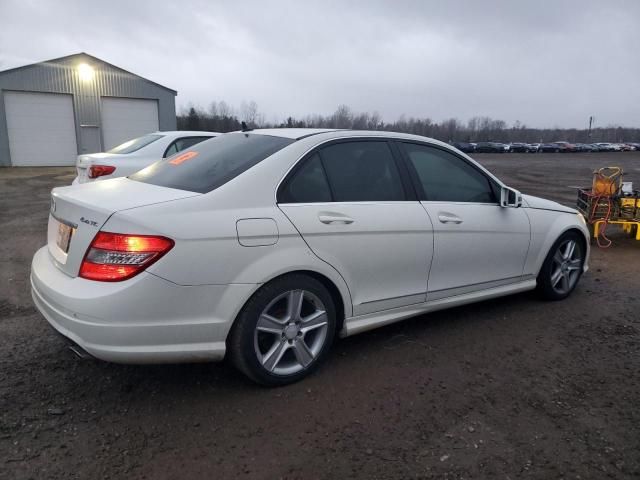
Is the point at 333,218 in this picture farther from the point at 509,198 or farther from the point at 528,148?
the point at 528,148

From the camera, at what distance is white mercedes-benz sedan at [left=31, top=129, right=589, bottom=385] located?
2613 millimetres

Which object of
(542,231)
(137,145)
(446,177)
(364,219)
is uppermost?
(137,145)

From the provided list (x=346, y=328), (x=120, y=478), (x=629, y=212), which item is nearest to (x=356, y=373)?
(x=346, y=328)

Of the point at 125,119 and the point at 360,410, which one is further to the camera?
the point at 125,119

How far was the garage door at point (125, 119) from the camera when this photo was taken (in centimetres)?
2530

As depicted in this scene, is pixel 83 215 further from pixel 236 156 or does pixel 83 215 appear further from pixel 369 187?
pixel 369 187

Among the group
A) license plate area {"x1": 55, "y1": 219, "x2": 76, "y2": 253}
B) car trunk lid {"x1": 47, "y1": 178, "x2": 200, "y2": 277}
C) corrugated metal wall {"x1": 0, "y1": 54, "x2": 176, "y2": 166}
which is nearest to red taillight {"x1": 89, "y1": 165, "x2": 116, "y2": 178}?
car trunk lid {"x1": 47, "y1": 178, "x2": 200, "y2": 277}

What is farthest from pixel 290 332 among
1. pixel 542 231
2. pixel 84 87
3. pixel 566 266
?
pixel 84 87

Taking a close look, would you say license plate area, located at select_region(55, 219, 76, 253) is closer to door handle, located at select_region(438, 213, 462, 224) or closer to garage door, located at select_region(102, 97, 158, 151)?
door handle, located at select_region(438, 213, 462, 224)

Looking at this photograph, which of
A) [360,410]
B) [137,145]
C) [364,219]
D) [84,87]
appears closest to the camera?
[360,410]

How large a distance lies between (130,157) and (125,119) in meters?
20.2

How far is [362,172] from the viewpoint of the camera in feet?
11.5

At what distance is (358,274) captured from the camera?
3314 millimetres

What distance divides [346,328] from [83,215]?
174cm
